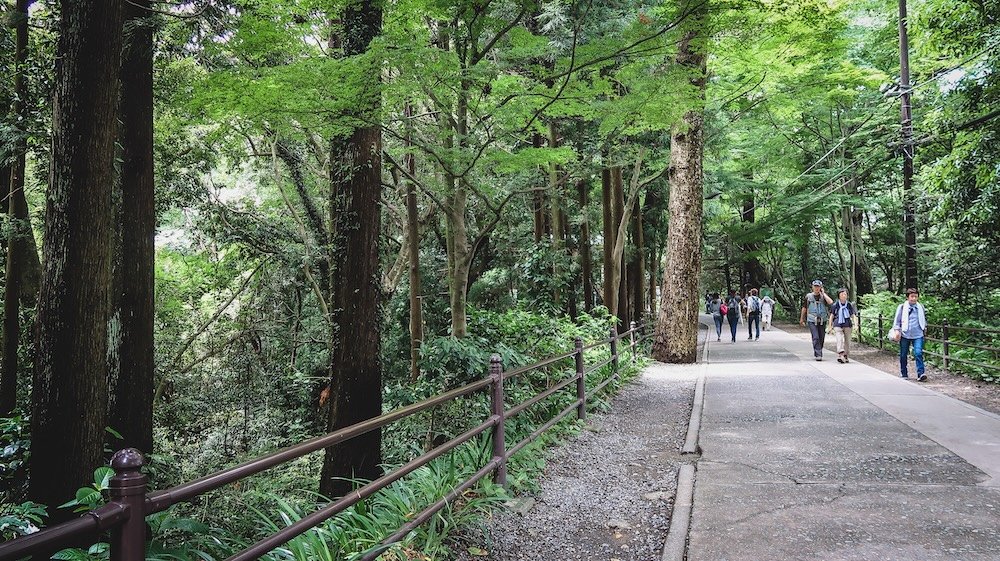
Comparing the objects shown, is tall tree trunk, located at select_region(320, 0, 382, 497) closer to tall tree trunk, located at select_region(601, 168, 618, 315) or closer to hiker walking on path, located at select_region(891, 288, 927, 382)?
hiker walking on path, located at select_region(891, 288, 927, 382)

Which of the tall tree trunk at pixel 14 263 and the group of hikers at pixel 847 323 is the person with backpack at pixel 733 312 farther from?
the tall tree trunk at pixel 14 263

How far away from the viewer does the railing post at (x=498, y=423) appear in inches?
215

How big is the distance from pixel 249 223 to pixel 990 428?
542 inches

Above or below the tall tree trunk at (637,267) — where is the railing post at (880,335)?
below

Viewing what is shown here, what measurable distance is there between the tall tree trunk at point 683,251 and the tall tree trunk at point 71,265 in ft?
40.9

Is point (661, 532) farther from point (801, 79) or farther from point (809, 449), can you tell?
point (801, 79)

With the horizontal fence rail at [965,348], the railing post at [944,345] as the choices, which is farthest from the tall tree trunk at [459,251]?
the railing post at [944,345]

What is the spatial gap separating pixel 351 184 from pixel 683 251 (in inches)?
431

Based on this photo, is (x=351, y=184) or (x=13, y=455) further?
(x=351, y=184)

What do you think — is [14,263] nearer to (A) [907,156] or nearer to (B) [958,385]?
(B) [958,385]

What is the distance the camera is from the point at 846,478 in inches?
221

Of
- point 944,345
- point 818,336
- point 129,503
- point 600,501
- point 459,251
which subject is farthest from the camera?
point 818,336

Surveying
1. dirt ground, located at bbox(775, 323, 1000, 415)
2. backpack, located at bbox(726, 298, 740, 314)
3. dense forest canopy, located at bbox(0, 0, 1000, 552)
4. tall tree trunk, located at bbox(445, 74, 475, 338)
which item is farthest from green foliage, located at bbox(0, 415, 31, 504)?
backpack, located at bbox(726, 298, 740, 314)

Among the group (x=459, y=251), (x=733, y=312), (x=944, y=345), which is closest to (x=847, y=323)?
(x=944, y=345)
